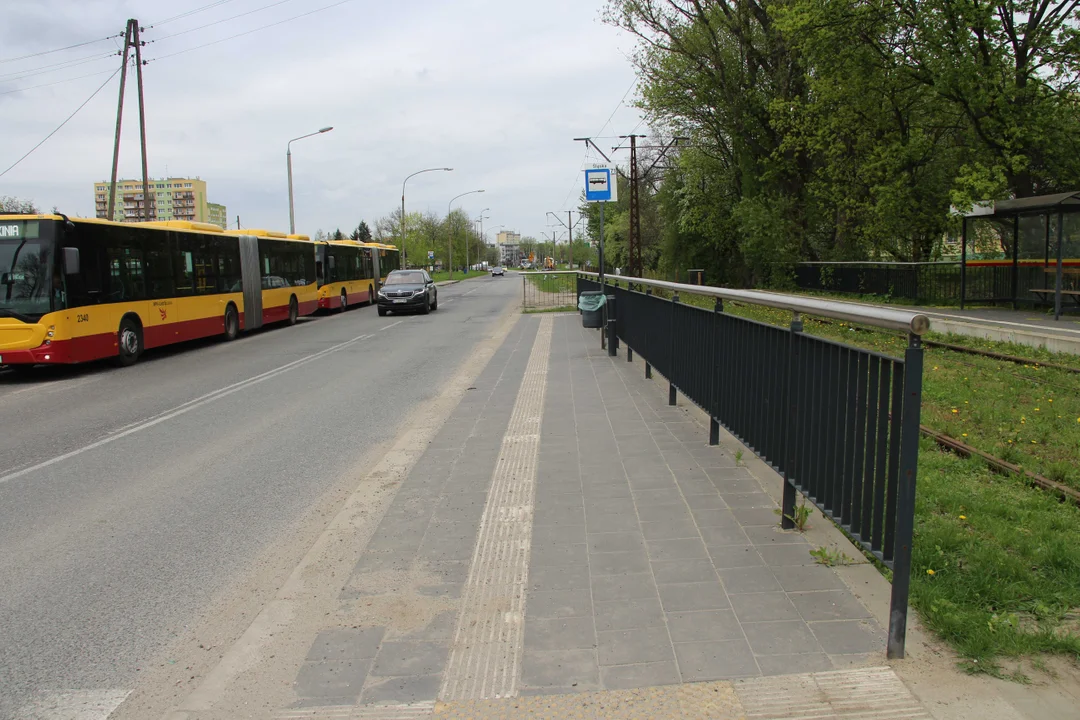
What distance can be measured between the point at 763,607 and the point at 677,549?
2.64 feet

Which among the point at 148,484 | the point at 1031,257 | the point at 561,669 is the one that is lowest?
the point at 148,484

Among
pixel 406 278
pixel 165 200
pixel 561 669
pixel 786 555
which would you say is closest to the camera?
pixel 561 669

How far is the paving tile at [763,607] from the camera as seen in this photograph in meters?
3.50

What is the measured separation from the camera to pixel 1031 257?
19.4m

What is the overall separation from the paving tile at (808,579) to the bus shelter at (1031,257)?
14.7m

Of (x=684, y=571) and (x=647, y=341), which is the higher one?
(x=647, y=341)

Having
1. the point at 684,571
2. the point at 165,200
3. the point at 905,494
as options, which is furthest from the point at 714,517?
the point at 165,200

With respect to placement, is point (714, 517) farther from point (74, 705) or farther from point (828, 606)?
point (74, 705)

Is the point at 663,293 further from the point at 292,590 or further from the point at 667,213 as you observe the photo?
the point at 667,213

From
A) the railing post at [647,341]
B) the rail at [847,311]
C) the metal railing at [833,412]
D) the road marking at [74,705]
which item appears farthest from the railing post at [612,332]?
the road marking at [74,705]

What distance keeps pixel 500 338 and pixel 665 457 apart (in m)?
12.3

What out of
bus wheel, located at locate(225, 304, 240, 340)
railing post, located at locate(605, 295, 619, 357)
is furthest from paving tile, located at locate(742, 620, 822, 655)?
bus wheel, located at locate(225, 304, 240, 340)

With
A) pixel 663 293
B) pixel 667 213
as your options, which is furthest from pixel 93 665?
pixel 667 213

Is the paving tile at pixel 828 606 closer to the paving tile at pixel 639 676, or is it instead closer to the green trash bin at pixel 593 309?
the paving tile at pixel 639 676
